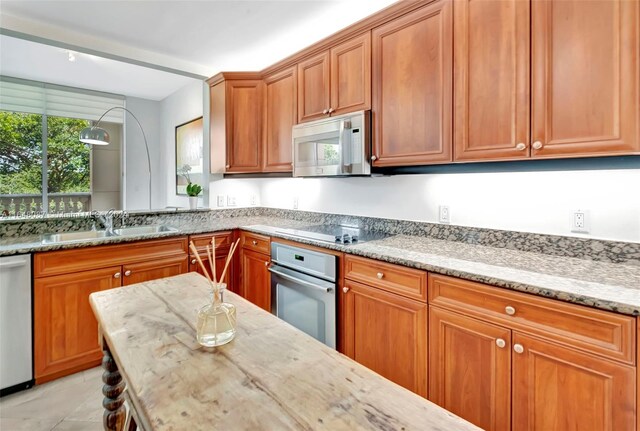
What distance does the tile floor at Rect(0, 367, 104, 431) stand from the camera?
1768 millimetres

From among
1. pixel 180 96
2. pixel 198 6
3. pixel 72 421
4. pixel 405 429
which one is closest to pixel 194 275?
pixel 72 421

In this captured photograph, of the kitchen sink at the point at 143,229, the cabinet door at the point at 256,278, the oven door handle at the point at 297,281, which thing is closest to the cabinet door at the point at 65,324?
the kitchen sink at the point at 143,229

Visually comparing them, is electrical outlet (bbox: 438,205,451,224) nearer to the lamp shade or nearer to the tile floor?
the tile floor

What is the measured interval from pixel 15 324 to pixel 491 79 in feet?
9.97

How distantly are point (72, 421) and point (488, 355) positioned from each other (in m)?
2.18

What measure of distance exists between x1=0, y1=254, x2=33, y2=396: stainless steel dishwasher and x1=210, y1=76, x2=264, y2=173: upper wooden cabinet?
5.72ft

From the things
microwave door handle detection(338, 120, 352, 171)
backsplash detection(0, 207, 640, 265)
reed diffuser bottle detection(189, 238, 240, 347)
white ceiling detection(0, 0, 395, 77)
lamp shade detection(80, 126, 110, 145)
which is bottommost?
reed diffuser bottle detection(189, 238, 240, 347)

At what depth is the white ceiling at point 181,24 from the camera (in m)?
2.37

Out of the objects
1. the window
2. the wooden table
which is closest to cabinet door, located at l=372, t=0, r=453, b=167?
the wooden table

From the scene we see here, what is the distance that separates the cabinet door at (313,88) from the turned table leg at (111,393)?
2.03 metres

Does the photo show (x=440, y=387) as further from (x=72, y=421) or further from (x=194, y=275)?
(x=72, y=421)

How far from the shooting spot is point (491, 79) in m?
1.66

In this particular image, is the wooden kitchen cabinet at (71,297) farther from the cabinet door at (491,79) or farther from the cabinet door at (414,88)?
the cabinet door at (491,79)

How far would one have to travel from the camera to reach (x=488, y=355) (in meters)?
1.42
